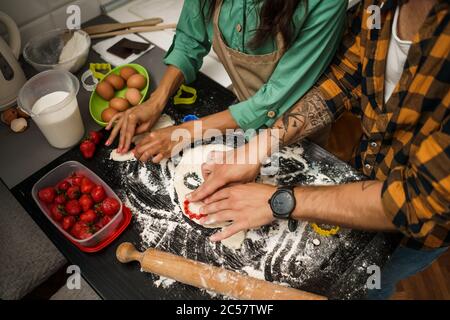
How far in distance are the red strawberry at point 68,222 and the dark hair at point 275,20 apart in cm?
63

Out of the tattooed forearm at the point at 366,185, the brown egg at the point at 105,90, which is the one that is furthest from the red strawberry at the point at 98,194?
the tattooed forearm at the point at 366,185

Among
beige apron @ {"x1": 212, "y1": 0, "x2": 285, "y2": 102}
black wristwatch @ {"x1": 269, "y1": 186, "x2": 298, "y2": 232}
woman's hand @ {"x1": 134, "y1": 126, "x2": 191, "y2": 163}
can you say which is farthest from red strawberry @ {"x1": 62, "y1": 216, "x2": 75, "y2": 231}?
beige apron @ {"x1": 212, "y1": 0, "x2": 285, "y2": 102}

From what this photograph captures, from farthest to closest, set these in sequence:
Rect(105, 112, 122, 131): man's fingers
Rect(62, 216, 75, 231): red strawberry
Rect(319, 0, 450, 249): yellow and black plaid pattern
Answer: Rect(105, 112, 122, 131): man's fingers < Rect(62, 216, 75, 231): red strawberry < Rect(319, 0, 450, 249): yellow and black plaid pattern

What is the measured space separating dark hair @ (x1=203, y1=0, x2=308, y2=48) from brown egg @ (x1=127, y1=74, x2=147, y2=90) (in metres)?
0.42

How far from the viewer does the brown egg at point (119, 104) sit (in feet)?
3.62

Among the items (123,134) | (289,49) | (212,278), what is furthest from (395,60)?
(123,134)

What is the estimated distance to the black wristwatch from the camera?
0.83m

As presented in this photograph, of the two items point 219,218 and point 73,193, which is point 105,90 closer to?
point 73,193

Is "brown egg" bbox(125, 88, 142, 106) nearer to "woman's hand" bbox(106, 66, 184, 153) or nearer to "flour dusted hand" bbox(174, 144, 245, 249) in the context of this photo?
"woman's hand" bbox(106, 66, 184, 153)

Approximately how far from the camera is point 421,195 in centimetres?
65

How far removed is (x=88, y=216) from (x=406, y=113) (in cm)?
75

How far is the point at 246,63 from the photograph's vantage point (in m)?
0.99

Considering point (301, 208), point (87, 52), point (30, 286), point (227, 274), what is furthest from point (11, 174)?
point (301, 208)
